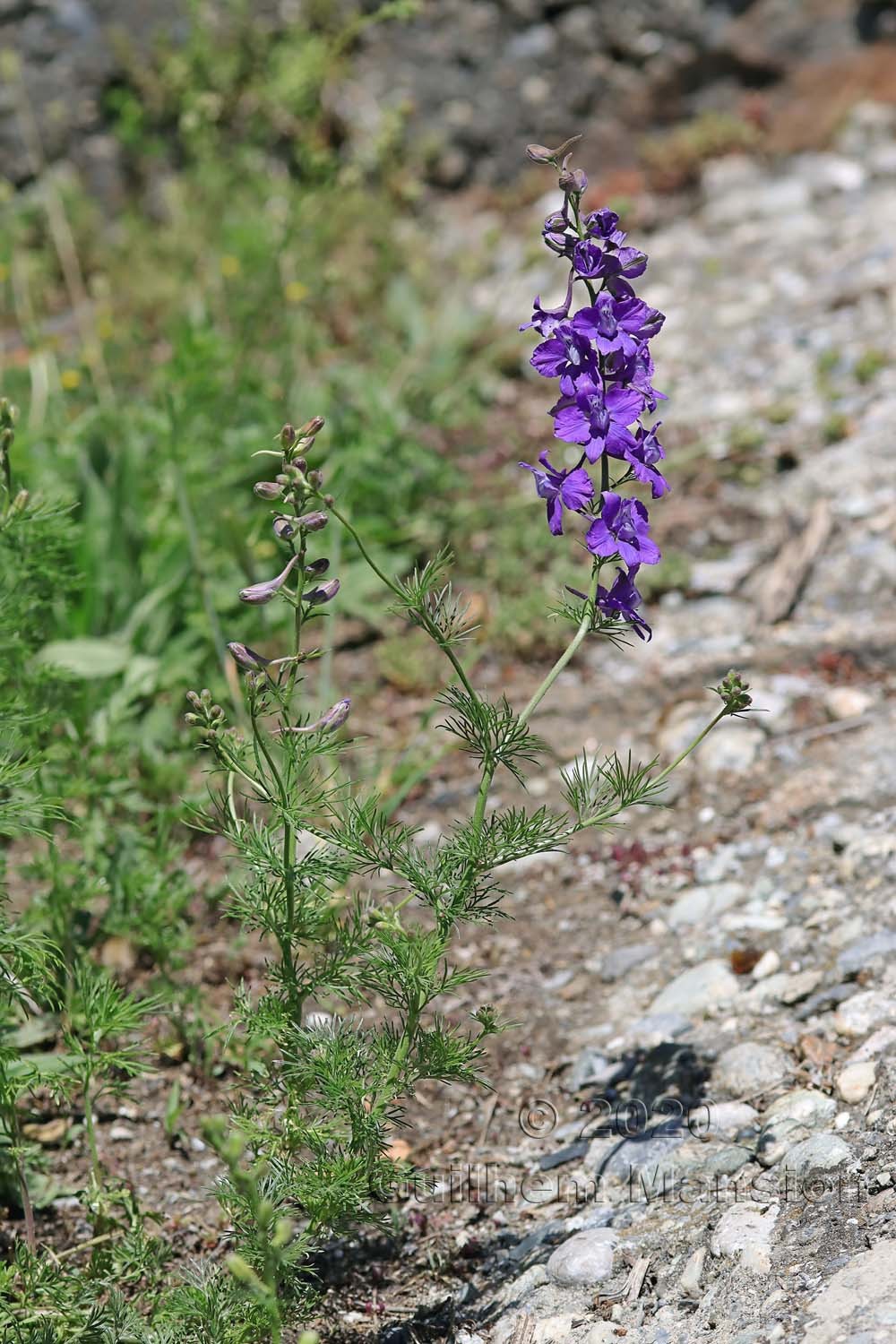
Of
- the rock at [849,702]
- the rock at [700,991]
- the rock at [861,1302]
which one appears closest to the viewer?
the rock at [861,1302]

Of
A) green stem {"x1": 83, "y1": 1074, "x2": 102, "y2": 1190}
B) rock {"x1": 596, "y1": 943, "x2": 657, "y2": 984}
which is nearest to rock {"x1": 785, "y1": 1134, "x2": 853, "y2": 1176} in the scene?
rock {"x1": 596, "y1": 943, "x2": 657, "y2": 984}

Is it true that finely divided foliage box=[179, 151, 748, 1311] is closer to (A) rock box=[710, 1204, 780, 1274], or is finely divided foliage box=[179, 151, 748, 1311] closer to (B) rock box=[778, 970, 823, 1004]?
(A) rock box=[710, 1204, 780, 1274]

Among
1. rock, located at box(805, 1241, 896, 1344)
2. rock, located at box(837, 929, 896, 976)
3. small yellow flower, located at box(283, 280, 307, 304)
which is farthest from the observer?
small yellow flower, located at box(283, 280, 307, 304)

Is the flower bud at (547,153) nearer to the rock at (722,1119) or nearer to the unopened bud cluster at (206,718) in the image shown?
the unopened bud cluster at (206,718)

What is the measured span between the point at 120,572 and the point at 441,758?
122 cm

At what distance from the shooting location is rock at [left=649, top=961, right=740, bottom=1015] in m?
2.88

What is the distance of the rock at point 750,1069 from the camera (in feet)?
8.52

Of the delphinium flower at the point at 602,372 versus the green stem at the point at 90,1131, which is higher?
the delphinium flower at the point at 602,372

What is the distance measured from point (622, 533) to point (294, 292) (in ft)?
11.6

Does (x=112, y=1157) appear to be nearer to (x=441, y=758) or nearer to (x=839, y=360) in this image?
(x=441, y=758)

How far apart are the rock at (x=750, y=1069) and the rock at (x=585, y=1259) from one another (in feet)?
1.37

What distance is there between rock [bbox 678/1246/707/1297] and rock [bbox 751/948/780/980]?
79 cm

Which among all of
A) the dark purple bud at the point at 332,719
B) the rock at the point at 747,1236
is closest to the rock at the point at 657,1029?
the rock at the point at 747,1236

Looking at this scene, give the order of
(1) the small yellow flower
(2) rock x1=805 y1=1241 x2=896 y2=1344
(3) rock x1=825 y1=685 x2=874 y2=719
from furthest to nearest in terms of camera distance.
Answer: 1. (1) the small yellow flower
2. (3) rock x1=825 y1=685 x2=874 y2=719
3. (2) rock x1=805 y1=1241 x2=896 y2=1344
